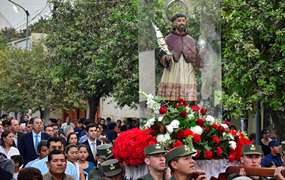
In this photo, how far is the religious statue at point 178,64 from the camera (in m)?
10.6

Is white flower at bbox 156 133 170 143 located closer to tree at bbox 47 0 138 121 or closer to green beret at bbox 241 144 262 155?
green beret at bbox 241 144 262 155

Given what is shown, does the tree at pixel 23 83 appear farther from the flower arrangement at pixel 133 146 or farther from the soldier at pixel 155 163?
the soldier at pixel 155 163

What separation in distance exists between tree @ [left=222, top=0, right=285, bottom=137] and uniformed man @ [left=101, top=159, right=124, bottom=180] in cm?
942

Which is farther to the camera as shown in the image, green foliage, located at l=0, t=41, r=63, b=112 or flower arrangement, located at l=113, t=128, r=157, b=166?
green foliage, located at l=0, t=41, r=63, b=112

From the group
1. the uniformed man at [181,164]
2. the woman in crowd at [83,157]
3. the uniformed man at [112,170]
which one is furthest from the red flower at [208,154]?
the woman in crowd at [83,157]

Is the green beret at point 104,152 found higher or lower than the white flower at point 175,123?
lower

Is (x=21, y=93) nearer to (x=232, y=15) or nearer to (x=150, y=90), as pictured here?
(x=232, y=15)

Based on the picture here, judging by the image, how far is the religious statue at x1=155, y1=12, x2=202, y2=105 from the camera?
10609 mm

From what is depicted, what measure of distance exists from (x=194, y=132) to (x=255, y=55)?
31.0ft

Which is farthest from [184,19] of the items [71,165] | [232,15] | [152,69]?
[232,15]

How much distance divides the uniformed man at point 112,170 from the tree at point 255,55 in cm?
942

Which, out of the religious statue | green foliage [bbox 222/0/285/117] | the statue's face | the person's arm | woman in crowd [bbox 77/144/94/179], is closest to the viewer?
the person's arm

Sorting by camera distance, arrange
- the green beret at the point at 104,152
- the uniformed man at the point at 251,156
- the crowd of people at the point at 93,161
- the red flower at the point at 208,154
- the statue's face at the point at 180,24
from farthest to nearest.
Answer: the statue's face at the point at 180,24
the green beret at the point at 104,152
the red flower at the point at 208,154
the uniformed man at the point at 251,156
the crowd of people at the point at 93,161

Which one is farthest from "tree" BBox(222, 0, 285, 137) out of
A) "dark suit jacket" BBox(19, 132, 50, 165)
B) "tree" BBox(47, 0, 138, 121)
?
"dark suit jacket" BBox(19, 132, 50, 165)
